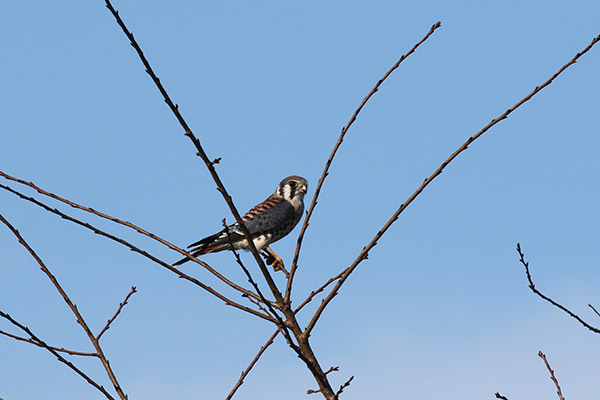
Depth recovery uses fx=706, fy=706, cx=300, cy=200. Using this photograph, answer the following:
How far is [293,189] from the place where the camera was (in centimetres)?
1002

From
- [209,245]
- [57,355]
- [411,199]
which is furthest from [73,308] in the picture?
[209,245]

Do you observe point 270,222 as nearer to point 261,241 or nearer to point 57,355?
point 261,241

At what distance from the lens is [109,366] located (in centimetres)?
296

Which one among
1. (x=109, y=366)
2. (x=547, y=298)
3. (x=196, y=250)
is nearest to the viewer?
(x=109, y=366)

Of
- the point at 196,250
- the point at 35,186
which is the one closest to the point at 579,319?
the point at 35,186

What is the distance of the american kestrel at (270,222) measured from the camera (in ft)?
28.8

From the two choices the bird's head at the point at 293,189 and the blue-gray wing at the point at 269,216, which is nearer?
the blue-gray wing at the point at 269,216

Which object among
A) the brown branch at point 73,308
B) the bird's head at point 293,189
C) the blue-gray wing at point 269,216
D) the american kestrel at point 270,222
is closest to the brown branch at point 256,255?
the brown branch at point 73,308

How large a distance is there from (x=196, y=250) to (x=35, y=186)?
19.4 feet

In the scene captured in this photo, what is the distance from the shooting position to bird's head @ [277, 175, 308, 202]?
9.92 meters

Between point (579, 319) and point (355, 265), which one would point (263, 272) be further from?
point (579, 319)

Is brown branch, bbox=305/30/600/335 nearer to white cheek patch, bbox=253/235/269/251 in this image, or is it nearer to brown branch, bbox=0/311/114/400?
brown branch, bbox=0/311/114/400

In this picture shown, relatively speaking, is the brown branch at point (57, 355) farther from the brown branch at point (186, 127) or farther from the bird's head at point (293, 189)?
the bird's head at point (293, 189)

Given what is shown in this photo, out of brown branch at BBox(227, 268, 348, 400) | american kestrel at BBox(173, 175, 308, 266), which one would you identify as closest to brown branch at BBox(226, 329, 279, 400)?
brown branch at BBox(227, 268, 348, 400)
